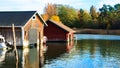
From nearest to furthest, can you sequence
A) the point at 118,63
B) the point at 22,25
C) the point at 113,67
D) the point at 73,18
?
the point at 113,67 < the point at 118,63 < the point at 22,25 < the point at 73,18

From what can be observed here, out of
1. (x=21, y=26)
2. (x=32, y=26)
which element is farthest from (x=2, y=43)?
(x=32, y=26)

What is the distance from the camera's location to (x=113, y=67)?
30.5 metres

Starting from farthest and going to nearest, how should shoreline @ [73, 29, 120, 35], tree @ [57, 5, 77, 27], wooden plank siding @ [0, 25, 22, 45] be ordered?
tree @ [57, 5, 77, 27]
shoreline @ [73, 29, 120, 35]
wooden plank siding @ [0, 25, 22, 45]

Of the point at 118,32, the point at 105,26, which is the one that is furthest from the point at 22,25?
the point at 105,26

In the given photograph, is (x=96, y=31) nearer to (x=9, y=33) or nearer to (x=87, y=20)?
(x=87, y=20)

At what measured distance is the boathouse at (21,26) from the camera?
4944 centimetres

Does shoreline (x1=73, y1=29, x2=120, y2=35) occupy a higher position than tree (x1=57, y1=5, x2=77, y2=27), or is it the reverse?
tree (x1=57, y1=5, x2=77, y2=27)

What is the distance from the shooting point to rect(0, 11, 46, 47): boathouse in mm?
49438

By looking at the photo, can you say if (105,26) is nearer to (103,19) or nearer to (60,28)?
(103,19)

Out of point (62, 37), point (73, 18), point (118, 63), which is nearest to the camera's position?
point (118, 63)

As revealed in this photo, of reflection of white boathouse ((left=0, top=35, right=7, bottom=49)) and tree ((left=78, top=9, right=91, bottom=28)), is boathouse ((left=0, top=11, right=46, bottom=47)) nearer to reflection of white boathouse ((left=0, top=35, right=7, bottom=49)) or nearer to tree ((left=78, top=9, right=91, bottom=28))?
reflection of white boathouse ((left=0, top=35, right=7, bottom=49))

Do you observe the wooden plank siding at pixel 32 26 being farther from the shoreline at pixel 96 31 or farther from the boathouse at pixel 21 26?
the shoreline at pixel 96 31

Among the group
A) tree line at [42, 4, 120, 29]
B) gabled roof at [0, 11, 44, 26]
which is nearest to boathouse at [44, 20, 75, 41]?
gabled roof at [0, 11, 44, 26]

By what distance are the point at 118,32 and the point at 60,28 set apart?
56886 millimetres
